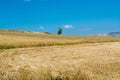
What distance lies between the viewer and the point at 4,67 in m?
12.1

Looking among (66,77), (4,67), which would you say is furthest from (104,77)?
(4,67)

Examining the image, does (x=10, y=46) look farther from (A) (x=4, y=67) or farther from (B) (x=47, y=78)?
(B) (x=47, y=78)

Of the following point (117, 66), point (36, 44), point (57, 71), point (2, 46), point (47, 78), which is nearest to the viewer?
point (47, 78)

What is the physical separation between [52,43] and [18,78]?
18.3 metres

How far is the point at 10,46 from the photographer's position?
23625 millimetres

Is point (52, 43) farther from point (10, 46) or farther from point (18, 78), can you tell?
point (18, 78)

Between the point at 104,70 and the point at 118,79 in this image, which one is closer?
the point at 118,79

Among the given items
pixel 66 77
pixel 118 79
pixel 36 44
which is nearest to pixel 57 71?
pixel 66 77

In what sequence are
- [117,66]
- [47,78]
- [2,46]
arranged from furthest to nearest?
[2,46], [117,66], [47,78]

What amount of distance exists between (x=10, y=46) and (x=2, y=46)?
680 mm

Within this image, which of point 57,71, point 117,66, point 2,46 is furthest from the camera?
point 2,46

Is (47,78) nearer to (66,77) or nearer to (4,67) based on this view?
(66,77)

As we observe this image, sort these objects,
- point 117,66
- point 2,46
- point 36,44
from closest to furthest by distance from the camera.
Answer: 1. point 117,66
2. point 2,46
3. point 36,44

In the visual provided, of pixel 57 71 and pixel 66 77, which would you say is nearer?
pixel 66 77
